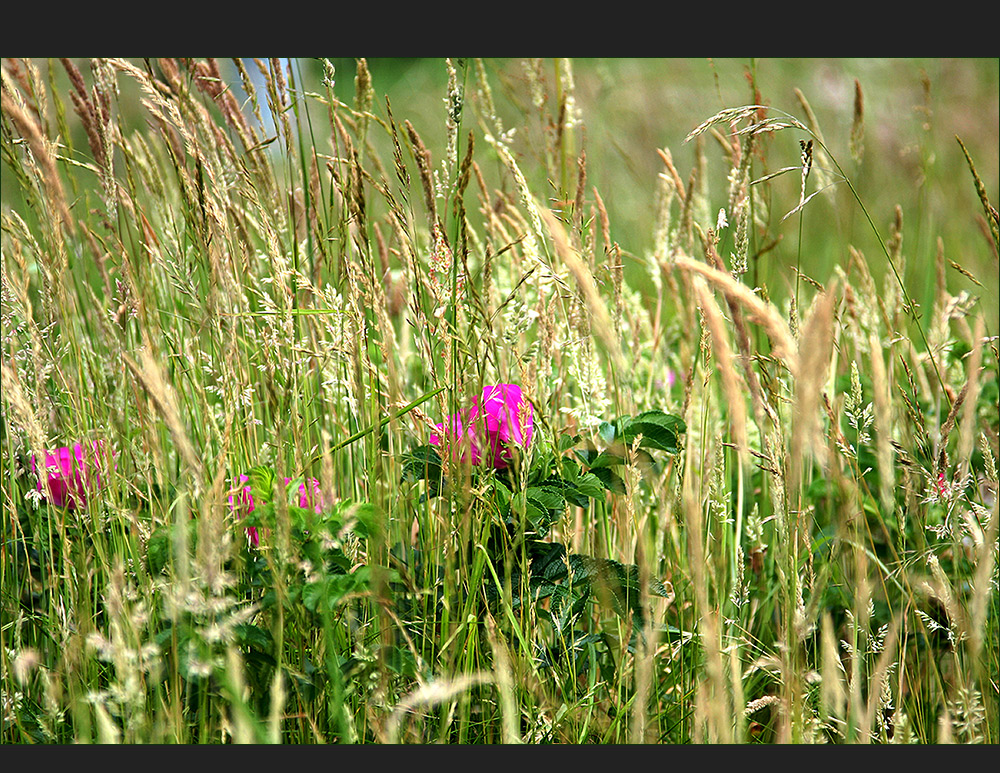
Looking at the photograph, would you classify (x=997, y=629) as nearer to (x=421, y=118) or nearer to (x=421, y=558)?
(x=421, y=558)

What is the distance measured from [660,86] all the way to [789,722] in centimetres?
433

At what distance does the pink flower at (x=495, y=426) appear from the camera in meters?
1.00

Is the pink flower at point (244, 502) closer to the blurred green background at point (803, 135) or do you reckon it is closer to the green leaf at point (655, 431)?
the green leaf at point (655, 431)

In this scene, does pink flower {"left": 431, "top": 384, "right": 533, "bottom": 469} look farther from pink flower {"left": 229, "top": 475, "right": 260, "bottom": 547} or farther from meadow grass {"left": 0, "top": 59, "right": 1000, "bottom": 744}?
pink flower {"left": 229, "top": 475, "right": 260, "bottom": 547}

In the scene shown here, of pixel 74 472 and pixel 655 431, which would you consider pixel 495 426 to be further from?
pixel 74 472

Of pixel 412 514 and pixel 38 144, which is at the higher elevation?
pixel 38 144

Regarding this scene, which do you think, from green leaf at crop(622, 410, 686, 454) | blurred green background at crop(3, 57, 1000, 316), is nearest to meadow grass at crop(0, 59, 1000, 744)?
green leaf at crop(622, 410, 686, 454)

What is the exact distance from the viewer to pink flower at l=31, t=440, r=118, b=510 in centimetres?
109

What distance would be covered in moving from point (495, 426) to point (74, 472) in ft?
1.89

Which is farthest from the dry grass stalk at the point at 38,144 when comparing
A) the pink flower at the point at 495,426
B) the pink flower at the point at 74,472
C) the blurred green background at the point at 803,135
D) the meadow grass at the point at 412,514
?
the blurred green background at the point at 803,135

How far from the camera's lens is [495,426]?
41.5 inches

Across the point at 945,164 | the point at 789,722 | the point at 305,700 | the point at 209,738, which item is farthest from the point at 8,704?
the point at 945,164

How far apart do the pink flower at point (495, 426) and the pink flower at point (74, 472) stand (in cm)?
46

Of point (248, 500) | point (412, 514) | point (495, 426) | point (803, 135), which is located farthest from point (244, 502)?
point (803, 135)
